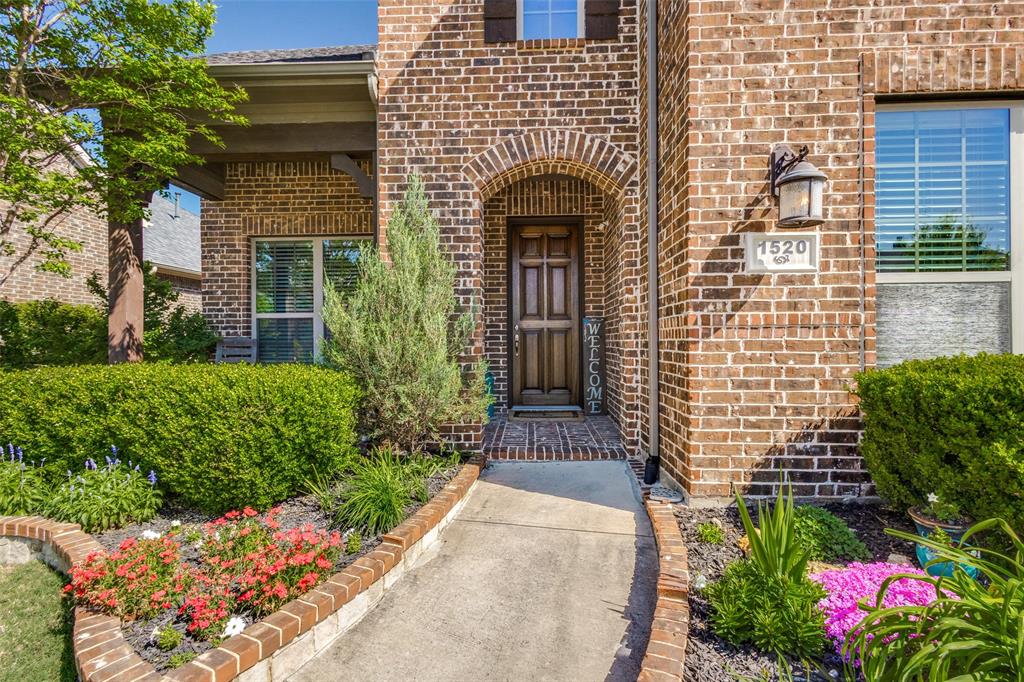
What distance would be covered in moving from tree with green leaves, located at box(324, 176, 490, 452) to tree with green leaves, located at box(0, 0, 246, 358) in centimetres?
194

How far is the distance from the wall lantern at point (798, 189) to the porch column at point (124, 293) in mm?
5401

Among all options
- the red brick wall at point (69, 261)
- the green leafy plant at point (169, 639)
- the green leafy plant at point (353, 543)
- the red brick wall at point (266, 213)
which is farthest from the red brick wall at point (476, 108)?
the red brick wall at point (69, 261)

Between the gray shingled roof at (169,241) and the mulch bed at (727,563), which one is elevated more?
the gray shingled roof at (169,241)

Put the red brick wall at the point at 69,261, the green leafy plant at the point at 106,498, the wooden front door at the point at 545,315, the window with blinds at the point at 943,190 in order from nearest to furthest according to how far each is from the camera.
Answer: the green leafy plant at the point at 106,498
the window with blinds at the point at 943,190
the wooden front door at the point at 545,315
the red brick wall at the point at 69,261

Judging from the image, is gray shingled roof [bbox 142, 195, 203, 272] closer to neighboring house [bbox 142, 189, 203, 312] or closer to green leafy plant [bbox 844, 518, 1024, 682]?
neighboring house [bbox 142, 189, 203, 312]

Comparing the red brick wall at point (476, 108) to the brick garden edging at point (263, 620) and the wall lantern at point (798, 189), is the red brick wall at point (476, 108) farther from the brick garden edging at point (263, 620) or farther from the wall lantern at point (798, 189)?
the brick garden edging at point (263, 620)

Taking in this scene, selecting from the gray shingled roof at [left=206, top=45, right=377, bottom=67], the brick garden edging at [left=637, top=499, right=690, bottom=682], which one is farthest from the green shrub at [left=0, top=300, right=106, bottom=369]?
the brick garden edging at [left=637, top=499, right=690, bottom=682]

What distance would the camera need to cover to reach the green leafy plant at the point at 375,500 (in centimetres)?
288

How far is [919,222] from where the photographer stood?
10.4 ft

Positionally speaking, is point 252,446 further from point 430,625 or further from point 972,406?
point 972,406

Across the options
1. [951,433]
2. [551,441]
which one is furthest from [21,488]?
[951,433]

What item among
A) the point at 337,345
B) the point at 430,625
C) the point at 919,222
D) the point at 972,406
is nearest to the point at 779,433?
the point at 972,406

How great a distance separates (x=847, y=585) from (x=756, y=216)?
2171 millimetres

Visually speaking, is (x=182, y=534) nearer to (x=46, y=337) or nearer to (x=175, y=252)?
(x=46, y=337)
